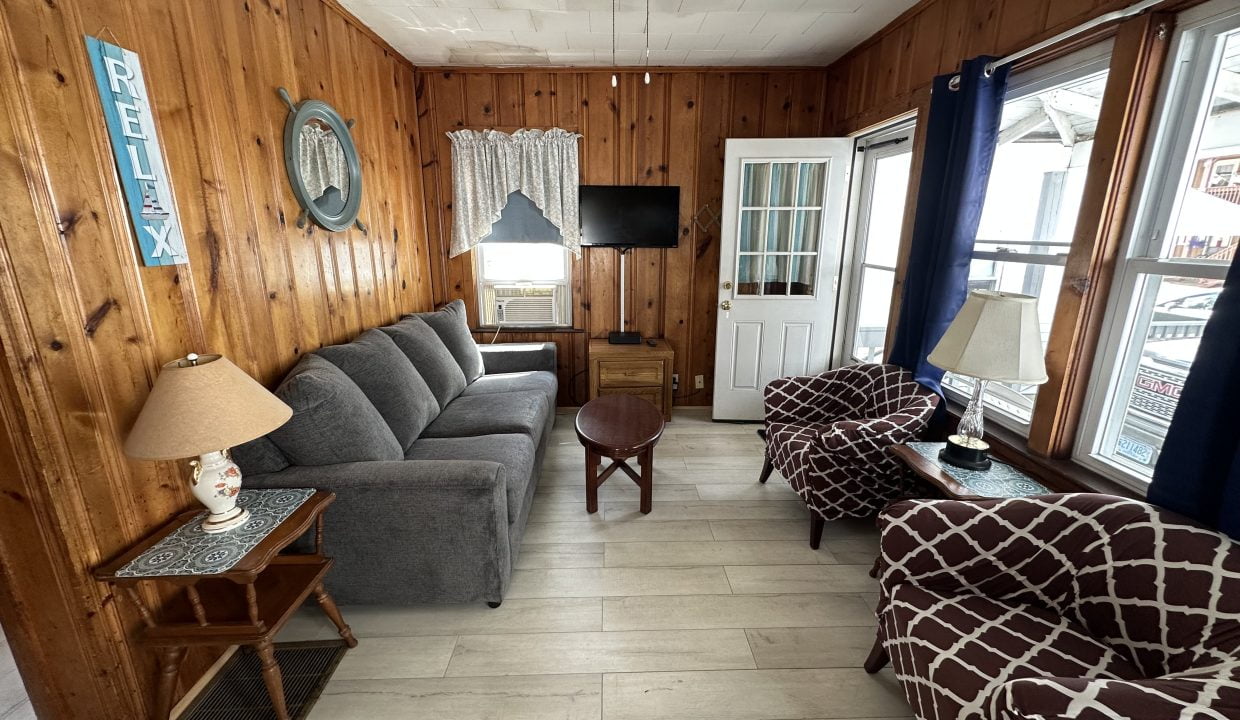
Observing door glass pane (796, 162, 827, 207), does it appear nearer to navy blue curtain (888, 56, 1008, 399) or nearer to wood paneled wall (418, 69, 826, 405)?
wood paneled wall (418, 69, 826, 405)

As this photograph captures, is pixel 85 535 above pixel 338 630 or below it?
above

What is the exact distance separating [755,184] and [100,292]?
330 centimetres

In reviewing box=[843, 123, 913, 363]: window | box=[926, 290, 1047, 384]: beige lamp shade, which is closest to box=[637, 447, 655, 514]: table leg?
box=[926, 290, 1047, 384]: beige lamp shade

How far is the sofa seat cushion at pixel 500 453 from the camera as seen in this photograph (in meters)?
2.09

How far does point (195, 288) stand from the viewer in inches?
67.7

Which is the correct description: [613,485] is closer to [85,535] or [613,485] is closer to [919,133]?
[85,535]

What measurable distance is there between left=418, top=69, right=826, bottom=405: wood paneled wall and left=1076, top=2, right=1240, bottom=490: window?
237 cm

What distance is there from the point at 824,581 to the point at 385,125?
11.4 ft

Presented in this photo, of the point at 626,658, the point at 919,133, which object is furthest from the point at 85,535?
the point at 919,133

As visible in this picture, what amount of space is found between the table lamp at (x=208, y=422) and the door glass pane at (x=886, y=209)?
10.5 ft

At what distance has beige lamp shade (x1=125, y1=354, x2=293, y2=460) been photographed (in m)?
1.29

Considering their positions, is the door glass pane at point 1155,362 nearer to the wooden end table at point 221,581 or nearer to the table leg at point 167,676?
the wooden end table at point 221,581

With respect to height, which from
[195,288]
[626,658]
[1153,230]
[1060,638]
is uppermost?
[1153,230]

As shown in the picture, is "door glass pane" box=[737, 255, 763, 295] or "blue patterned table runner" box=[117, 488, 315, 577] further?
"door glass pane" box=[737, 255, 763, 295]
